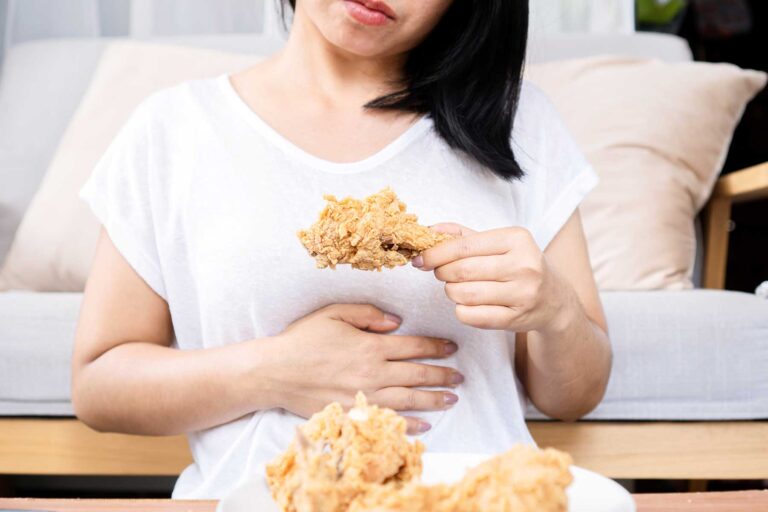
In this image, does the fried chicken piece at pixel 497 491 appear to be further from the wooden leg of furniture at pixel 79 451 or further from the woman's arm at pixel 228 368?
the wooden leg of furniture at pixel 79 451

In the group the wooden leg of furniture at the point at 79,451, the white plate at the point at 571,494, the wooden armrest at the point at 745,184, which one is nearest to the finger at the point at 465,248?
the white plate at the point at 571,494

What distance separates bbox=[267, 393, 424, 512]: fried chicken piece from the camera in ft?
1.44

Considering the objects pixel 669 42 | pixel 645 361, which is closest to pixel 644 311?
pixel 645 361

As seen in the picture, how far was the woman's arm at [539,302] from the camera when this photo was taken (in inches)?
29.8

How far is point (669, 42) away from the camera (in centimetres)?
203

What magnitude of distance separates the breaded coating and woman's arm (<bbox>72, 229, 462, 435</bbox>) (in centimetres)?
42

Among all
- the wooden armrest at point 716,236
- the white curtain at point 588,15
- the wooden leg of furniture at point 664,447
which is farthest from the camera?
the white curtain at point 588,15

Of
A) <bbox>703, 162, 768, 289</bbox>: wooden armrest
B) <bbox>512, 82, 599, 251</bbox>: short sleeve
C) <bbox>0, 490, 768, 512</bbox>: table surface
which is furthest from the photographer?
<bbox>703, 162, 768, 289</bbox>: wooden armrest

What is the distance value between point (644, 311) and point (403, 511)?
1013 millimetres

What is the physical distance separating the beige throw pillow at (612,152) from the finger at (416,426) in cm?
75

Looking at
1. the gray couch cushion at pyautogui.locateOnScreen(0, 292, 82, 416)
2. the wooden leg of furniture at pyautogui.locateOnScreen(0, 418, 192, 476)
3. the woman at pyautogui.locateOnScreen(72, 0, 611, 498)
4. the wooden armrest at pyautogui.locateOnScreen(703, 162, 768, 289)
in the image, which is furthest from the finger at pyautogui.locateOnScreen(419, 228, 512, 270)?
the wooden armrest at pyautogui.locateOnScreen(703, 162, 768, 289)

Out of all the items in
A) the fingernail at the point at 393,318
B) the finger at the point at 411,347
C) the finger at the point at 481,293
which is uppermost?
the finger at the point at 481,293

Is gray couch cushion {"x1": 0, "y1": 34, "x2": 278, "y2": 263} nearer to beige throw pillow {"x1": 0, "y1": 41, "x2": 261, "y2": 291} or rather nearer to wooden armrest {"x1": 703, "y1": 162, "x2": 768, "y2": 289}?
beige throw pillow {"x1": 0, "y1": 41, "x2": 261, "y2": 291}

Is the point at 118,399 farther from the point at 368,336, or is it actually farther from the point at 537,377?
the point at 537,377
